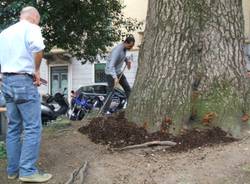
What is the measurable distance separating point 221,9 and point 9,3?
22.0ft

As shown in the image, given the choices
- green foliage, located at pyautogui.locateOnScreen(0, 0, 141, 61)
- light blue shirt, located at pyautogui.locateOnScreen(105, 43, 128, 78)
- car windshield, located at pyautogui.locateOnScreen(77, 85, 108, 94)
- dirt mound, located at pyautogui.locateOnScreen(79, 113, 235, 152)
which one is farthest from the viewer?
car windshield, located at pyautogui.locateOnScreen(77, 85, 108, 94)

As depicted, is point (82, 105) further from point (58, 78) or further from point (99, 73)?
point (58, 78)

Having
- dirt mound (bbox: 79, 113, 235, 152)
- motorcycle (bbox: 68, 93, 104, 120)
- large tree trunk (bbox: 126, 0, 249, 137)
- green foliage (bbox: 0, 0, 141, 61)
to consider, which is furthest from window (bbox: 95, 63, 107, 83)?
large tree trunk (bbox: 126, 0, 249, 137)

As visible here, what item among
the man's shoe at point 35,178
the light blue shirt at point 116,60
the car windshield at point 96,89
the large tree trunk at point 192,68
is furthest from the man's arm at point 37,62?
the car windshield at point 96,89

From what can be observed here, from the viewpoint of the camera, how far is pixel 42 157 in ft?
22.0

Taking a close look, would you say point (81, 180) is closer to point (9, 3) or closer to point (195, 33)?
point (195, 33)

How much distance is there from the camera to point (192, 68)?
23.1 feet

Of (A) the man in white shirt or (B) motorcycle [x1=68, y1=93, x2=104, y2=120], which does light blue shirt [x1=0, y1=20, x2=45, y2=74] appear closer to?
(A) the man in white shirt

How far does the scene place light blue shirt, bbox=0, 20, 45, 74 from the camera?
5648 mm

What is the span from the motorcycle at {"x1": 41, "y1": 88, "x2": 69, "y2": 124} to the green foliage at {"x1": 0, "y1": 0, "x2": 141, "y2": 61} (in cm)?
145

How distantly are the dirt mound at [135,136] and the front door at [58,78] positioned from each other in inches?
1045

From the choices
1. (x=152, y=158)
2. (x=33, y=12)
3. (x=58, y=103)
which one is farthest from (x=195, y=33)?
(x=58, y=103)

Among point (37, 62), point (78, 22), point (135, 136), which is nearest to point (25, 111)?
point (37, 62)

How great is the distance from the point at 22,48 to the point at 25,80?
0.32 metres
